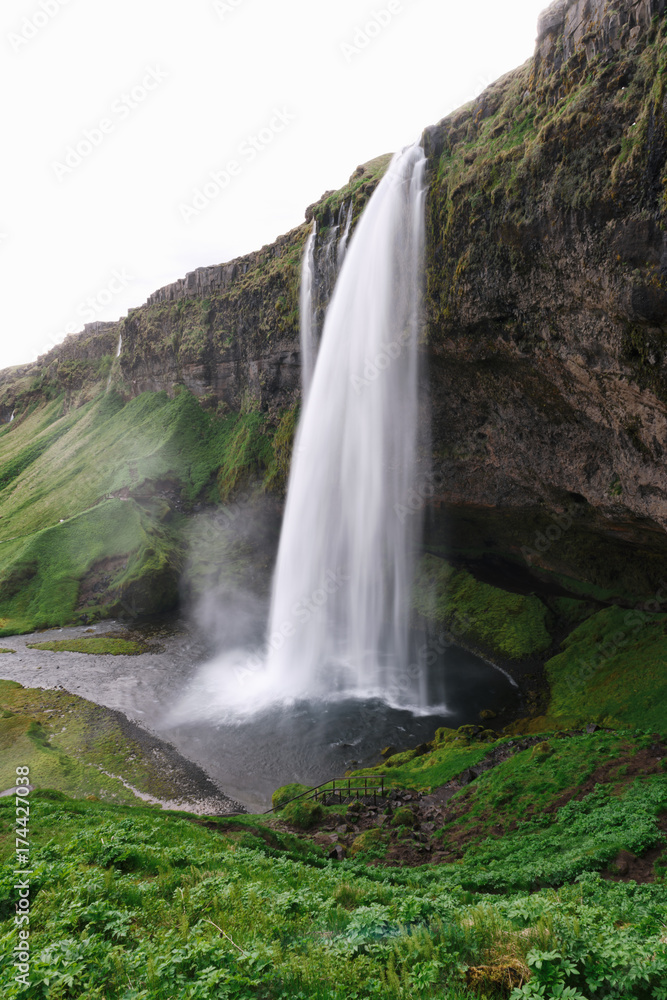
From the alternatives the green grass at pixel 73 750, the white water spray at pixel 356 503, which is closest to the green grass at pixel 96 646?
the white water spray at pixel 356 503

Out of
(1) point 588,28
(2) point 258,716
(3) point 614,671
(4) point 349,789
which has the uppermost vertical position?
(1) point 588,28

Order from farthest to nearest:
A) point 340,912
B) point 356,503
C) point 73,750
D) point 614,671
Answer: point 356,503
point 614,671
point 73,750
point 340,912

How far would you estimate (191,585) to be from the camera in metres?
47.1

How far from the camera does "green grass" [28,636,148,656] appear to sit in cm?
3612

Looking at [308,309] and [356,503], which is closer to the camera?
[356,503]

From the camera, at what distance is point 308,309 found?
41.5 metres

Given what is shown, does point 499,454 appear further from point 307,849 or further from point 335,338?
point 307,849

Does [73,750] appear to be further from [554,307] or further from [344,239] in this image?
[344,239]

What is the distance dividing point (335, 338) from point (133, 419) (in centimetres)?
5350

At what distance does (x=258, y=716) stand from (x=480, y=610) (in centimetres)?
1777

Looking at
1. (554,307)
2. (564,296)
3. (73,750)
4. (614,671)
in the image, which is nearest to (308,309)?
(554,307)

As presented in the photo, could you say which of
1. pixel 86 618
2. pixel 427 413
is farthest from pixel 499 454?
pixel 86 618

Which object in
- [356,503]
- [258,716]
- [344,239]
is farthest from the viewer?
[356,503]

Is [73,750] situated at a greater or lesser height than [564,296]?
lesser
